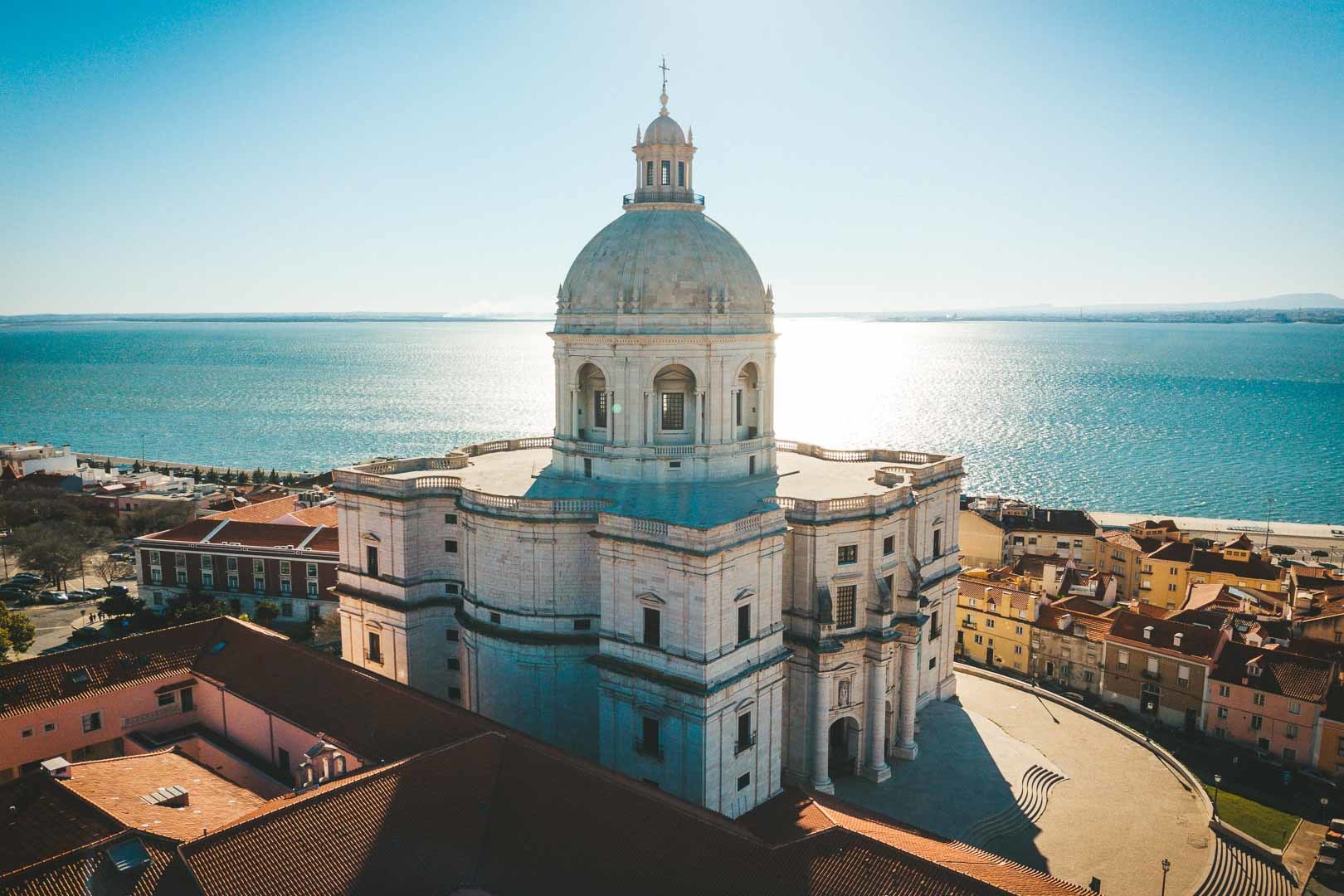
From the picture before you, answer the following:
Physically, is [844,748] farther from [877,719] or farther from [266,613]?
[266,613]

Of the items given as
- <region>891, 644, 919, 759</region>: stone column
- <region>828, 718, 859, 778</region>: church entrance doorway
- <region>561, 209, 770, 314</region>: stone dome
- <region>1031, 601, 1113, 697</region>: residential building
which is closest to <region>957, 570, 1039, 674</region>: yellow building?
<region>1031, 601, 1113, 697</region>: residential building

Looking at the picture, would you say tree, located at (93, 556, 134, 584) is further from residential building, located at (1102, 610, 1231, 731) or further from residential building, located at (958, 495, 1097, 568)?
residential building, located at (1102, 610, 1231, 731)

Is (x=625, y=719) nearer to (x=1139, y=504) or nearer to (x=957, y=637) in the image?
(x=957, y=637)

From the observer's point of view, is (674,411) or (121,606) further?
(121,606)

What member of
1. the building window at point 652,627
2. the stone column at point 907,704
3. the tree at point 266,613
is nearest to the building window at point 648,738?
the building window at point 652,627

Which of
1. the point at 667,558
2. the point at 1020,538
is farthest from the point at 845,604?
the point at 1020,538

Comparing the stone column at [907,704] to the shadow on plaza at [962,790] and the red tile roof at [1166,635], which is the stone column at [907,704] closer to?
the shadow on plaza at [962,790]

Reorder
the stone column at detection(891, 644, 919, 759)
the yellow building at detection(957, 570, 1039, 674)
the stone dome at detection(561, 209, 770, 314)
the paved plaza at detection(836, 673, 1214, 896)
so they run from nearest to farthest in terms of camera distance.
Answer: the paved plaza at detection(836, 673, 1214, 896), the stone dome at detection(561, 209, 770, 314), the stone column at detection(891, 644, 919, 759), the yellow building at detection(957, 570, 1039, 674)
